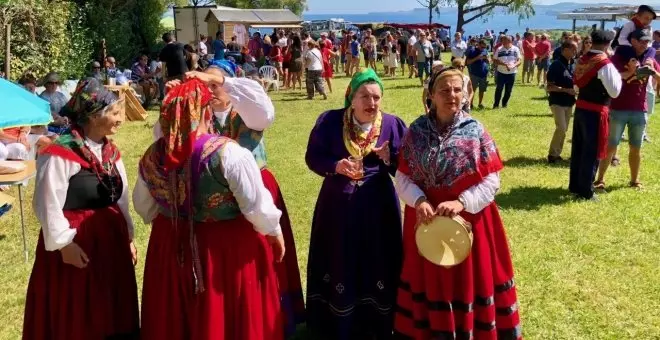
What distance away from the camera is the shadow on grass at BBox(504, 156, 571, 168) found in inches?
318

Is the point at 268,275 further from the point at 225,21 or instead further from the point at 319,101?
the point at 225,21

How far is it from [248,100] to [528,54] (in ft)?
51.8

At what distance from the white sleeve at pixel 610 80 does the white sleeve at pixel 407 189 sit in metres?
3.23

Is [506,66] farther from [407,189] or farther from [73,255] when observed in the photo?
[73,255]

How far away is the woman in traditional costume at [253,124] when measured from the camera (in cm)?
322

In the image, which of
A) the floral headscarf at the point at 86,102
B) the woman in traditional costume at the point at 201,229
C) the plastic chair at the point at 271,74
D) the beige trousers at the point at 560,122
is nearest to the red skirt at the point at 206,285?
the woman in traditional costume at the point at 201,229

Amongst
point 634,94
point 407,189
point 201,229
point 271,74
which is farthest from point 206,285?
point 271,74

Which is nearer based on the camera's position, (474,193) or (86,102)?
(86,102)

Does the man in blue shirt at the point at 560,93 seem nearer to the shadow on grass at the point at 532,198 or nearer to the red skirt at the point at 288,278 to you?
the shadow on grass at the point at 532,198

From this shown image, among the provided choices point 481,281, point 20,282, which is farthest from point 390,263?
point 20,282

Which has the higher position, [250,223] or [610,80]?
[610,80]

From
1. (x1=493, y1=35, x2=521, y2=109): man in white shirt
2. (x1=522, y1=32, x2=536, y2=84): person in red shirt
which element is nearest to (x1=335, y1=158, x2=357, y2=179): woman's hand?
(x1=493, y1=35, x2=521, y2=109): man in white shirt

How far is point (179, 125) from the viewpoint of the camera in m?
2.50

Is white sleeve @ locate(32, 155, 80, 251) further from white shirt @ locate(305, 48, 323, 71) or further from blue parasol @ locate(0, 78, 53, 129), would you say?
white shirt @ locate(305, 48, 323, 71)
